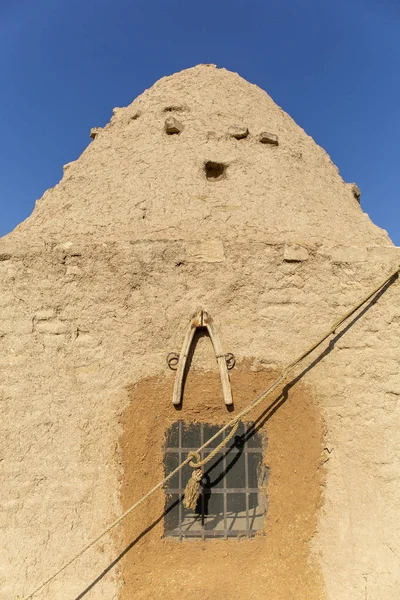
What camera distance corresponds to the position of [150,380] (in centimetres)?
346

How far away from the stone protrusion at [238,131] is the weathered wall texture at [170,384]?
832mm

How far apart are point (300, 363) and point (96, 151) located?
8.76ft

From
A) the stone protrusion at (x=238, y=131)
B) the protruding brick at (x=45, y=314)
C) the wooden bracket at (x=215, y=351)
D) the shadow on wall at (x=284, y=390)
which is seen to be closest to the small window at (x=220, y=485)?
the shadow on wall at (x=284, y=390)

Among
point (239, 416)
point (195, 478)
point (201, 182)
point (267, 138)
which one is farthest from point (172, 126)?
point (195, 478)

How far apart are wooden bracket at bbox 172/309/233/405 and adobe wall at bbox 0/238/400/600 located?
0.08 m

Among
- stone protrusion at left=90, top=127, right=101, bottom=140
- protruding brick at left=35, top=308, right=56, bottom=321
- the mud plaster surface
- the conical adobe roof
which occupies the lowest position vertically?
the mud plaster surface

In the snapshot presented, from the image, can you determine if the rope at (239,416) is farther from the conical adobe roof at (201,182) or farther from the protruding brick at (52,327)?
the protruding brick at (52,327)

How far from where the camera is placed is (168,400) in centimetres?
347

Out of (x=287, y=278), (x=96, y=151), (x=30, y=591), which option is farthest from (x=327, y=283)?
(x=30, y=591)

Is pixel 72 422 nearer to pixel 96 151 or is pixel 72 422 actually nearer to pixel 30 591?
pixel 30 591

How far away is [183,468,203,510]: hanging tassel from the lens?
10.7 feet

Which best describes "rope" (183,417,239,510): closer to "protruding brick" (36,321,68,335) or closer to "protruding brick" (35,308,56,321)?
"protruding brick" (36,321,68,335)

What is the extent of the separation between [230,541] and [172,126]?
11.1 feet

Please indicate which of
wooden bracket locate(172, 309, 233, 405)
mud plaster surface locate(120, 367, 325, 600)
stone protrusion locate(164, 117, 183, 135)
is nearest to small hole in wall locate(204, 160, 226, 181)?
stone protrusion locate(164, 117, 183, 135)
